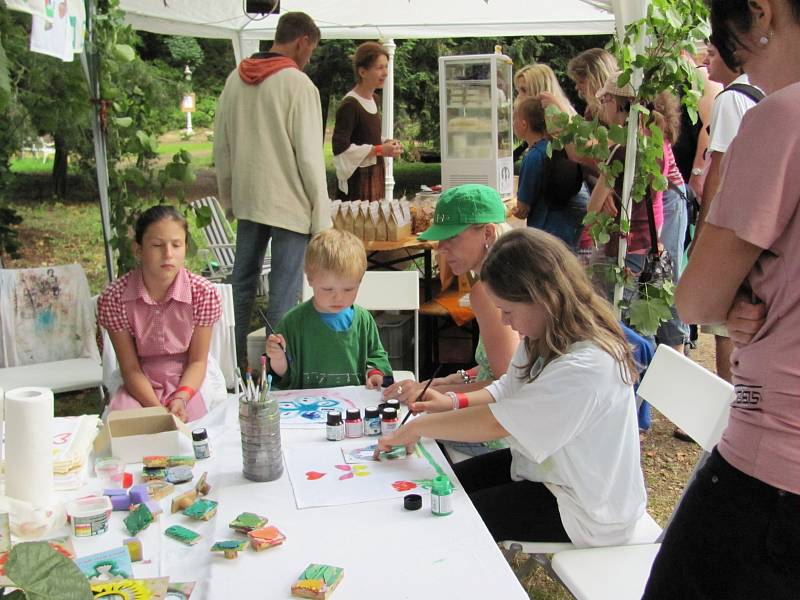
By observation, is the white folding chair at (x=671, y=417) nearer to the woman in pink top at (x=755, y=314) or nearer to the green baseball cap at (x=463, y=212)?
the woman in pink top at (x=755, y=314)

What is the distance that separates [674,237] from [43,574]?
3.62m

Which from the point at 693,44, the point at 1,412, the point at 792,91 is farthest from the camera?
the point at 693,44

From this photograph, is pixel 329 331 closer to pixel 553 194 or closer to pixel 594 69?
pixel 553 194

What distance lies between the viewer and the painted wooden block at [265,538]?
1.50 meters

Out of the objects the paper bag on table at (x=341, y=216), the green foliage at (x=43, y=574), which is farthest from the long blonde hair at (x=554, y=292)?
the paper bag on table at (x=341, y=216)

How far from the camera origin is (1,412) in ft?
5.83

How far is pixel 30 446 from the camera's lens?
1.61 meters

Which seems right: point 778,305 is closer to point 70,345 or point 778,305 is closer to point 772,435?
point 772,435

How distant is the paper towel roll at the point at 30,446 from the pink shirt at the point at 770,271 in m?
1.27

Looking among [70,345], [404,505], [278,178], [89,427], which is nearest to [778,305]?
[404,505]

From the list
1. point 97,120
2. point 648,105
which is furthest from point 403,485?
point 97,120

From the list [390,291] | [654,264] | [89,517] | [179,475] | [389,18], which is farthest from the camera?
[389,18]

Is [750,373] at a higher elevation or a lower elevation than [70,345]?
higher

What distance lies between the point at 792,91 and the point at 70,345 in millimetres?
3616
